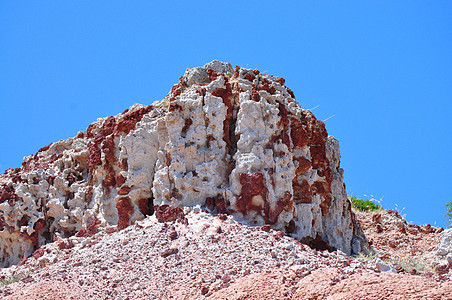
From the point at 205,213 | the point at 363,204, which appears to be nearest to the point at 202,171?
the point at 205,213

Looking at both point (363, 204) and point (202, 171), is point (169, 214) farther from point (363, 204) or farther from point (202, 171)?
point (363, 204)

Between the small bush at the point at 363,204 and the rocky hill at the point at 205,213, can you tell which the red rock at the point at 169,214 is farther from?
the small bush at the point at 363,204

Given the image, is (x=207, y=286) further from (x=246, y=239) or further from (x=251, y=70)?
(x=251, y=70)

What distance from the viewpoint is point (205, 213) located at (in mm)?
15047

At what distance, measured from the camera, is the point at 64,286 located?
43.4ft

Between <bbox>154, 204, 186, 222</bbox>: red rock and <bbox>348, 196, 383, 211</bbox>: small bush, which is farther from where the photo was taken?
<bbox>348, 196, 383, 211</bbox>: small bush

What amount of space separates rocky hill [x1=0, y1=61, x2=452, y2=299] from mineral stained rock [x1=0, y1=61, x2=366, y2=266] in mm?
37

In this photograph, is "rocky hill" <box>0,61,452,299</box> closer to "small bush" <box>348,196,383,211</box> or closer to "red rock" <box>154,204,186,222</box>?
"red rock" <box>154,204,186,222</box>

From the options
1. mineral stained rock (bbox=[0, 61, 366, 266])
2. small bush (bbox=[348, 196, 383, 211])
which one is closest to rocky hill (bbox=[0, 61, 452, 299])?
mineral stained rock (bbox=[0, 61, 366, 266])

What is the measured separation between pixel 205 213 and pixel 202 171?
1205 millimetres

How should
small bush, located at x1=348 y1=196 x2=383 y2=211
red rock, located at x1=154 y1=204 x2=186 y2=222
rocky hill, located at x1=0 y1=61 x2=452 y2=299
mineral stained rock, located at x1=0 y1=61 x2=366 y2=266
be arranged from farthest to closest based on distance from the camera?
small bush, located at x1=348 y1=196 x2=383 y2=211
mineral stained rock, located at x1=0 y1=61 x2=366 y2=266
red rock, located at x1=154 y1=204 x2=186 y2=222
rocky hill, located at x1=0 y1=61 x2=452 y2=299

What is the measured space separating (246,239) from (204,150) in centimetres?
332

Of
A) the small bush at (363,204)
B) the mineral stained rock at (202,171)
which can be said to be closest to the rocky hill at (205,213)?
the mineral stained rock at (202,171)

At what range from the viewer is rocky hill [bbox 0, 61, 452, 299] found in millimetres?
Answer: 12328
